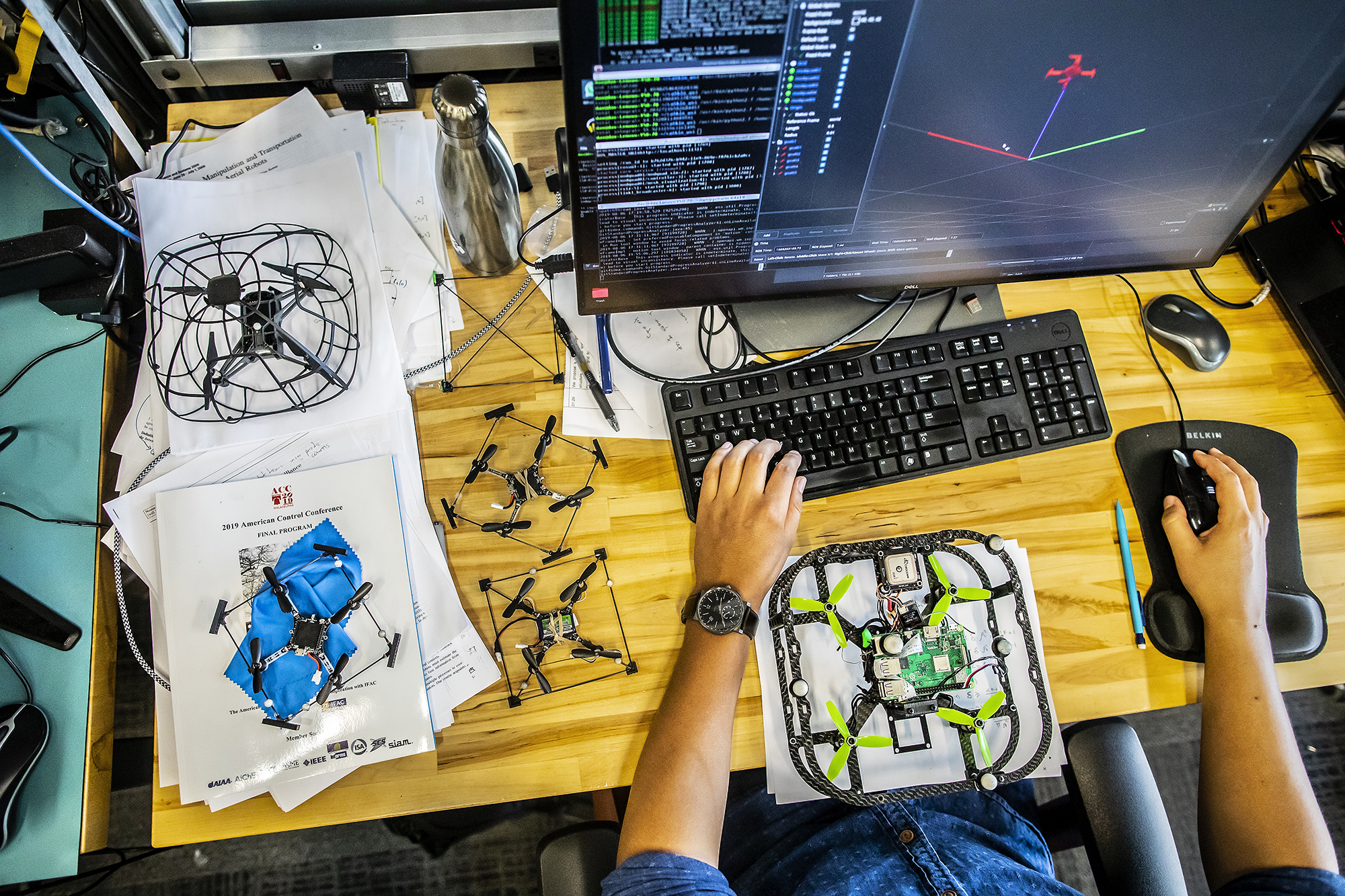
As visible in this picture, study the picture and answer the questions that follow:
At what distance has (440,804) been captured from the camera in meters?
0.77

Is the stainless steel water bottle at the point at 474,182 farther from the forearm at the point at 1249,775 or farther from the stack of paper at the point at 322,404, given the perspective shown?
the forearm at the point at 1249,775

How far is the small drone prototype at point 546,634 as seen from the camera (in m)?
0.79

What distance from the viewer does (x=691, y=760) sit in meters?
0.74

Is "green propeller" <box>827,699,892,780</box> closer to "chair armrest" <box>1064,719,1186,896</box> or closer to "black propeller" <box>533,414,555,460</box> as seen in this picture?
"chair armrest" <box>1064,719,1186,896</box>

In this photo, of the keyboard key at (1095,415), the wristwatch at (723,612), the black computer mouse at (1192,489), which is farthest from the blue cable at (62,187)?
the black computer mouse at (1192,489)

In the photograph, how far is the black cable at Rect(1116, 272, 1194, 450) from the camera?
888 mm

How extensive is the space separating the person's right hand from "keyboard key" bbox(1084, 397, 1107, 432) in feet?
0.37

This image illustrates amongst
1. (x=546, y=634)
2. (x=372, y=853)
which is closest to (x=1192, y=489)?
(x=546, y=634)

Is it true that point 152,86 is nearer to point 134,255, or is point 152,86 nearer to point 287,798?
point 134,255

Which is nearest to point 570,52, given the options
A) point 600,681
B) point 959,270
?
point 959,270

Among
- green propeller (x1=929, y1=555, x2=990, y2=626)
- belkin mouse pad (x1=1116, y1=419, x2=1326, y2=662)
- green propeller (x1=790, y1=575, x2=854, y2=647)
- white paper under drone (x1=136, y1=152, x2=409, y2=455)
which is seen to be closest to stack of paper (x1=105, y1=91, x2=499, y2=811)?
white paper under drone (x1=136, y1=152, x2=409, y2=455)

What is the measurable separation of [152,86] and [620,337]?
693 millimetres

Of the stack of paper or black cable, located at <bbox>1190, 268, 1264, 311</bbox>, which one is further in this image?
black cable, located at <bbox>1190, 268, 1264, 311</bbox>

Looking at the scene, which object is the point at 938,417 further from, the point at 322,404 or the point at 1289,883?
the point at 322,404
